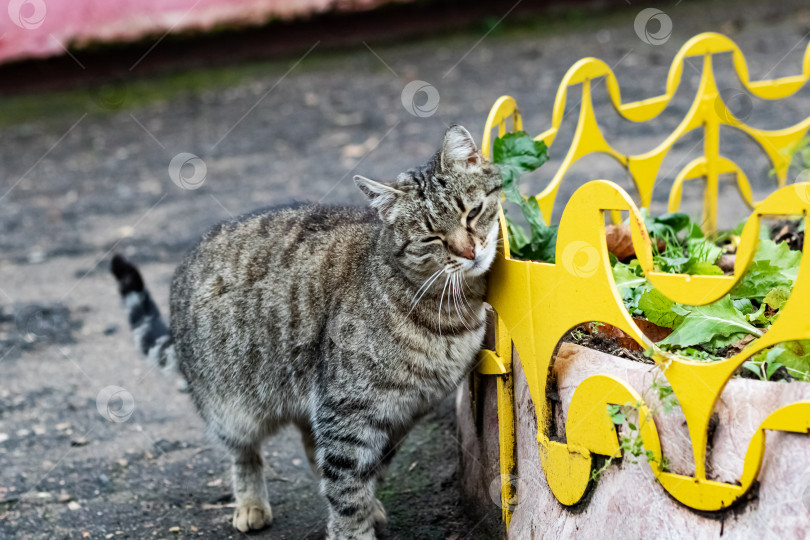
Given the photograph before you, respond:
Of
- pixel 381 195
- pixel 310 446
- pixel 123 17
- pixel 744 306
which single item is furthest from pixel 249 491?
pixel 123 17

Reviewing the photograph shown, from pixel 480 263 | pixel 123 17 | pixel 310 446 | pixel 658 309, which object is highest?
pixel 123 17

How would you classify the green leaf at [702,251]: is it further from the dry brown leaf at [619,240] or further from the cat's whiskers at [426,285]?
the cat's whiskers at [426,285]

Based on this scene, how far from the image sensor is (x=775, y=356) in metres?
1.95

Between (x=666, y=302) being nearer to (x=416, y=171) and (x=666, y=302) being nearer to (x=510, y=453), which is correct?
(x=510, y=453)

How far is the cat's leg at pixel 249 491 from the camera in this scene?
325 centimetres

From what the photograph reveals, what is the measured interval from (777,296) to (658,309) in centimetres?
35

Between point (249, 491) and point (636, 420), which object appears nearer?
point (636, 420)

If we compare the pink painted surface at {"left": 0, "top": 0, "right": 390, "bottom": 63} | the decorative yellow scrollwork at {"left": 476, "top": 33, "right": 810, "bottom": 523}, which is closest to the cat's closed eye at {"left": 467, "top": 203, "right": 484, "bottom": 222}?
the decorative yellow scrollwork at {"left": 476, "top": 33, "right": 810, "bottom": 523}

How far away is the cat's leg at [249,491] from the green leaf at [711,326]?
5.84ft

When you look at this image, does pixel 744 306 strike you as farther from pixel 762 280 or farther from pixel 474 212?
pixel 474 212

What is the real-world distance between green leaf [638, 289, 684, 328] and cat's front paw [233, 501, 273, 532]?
5.77ft

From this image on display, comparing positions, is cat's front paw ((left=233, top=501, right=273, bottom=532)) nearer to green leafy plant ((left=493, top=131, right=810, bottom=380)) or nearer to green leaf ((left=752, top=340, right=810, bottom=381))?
green leafy plant ((left=493, top=131, right=810, bottom=380))

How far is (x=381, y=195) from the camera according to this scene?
2762 millimetres

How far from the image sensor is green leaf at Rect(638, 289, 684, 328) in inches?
89.7
